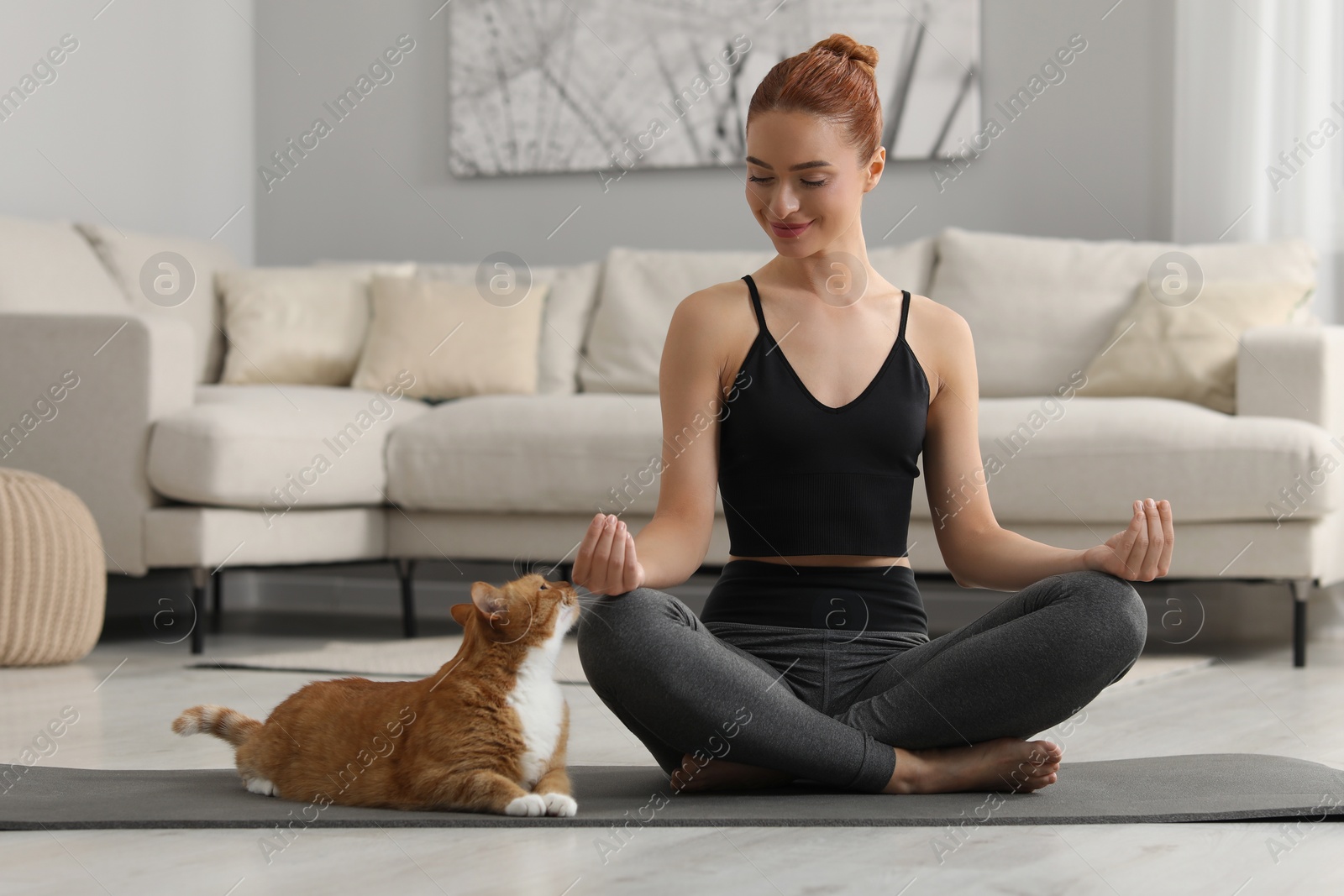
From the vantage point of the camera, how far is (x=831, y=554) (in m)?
1.54

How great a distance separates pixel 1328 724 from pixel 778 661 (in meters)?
1.10

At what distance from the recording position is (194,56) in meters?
4.60

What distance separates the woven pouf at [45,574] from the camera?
2.77 metres

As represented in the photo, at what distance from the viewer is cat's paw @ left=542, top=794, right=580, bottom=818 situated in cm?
140

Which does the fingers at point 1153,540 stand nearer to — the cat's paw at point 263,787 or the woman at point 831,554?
the woman at point 831,554

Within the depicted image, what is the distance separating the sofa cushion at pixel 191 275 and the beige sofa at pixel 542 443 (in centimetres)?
2

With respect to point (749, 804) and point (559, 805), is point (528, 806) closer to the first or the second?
point (559, 805)

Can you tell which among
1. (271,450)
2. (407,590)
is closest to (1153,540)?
(271,450)

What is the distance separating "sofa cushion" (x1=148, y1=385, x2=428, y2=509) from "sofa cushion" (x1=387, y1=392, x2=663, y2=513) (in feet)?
0.29

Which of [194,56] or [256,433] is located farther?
[194,56]

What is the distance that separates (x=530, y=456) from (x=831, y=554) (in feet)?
5.56

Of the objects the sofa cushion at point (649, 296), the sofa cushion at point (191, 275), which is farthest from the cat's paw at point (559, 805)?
the sofa cushion at point (191, 275)

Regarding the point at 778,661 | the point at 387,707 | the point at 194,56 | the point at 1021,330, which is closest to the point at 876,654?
the point at 778,661

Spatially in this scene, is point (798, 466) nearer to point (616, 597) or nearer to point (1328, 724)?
point (616, 597)
